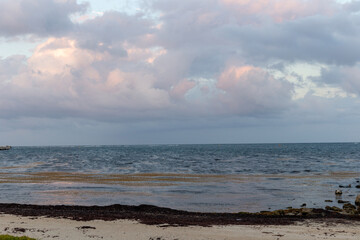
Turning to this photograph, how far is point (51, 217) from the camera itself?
20.1 metres

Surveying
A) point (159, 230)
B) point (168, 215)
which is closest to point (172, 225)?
point (159, 230)

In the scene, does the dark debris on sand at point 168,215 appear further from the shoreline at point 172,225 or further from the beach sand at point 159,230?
the beach sand at point 159,230

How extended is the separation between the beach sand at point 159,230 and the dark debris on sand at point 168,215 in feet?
3.75

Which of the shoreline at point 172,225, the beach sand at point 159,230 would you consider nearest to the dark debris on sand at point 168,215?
the shoreline at point 172,225

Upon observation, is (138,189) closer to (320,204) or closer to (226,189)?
(226,189)

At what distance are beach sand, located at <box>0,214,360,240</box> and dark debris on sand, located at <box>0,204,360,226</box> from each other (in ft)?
3.75

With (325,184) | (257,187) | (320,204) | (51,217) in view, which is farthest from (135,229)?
(325,184)

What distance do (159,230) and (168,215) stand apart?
5.02 meters

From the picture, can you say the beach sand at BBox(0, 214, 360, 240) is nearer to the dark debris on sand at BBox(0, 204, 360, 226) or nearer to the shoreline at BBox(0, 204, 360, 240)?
the shoreline at BBox(0, 204, 360, 240)

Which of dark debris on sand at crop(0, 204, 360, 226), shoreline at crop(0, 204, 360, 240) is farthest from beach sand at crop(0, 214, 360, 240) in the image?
dark debris on sand at crop(0, 204, 360, 226)

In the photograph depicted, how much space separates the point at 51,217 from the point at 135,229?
6.16 meters

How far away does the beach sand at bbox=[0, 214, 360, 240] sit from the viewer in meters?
15.7

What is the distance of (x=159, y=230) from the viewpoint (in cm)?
1695

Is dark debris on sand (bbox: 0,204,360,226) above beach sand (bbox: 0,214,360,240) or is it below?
below
